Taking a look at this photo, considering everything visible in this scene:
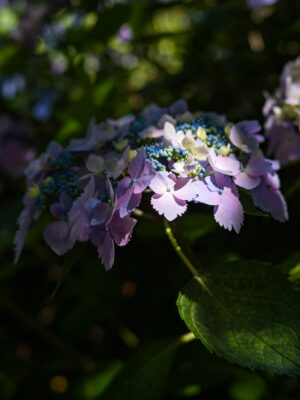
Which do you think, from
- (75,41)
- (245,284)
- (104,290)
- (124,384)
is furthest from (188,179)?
(75,41)

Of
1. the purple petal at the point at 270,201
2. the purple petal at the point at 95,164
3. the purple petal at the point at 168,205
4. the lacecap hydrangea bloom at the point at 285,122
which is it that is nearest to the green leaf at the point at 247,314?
the purple petal at the point at 270,201

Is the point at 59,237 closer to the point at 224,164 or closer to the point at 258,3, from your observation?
the point at 224,164

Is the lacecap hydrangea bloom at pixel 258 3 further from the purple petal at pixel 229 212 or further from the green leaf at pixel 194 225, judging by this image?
the purple petal at pixel 229 212

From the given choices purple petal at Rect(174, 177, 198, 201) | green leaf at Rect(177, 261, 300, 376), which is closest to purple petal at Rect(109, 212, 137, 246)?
purple petal at Rect(174, 177, 198, 201)

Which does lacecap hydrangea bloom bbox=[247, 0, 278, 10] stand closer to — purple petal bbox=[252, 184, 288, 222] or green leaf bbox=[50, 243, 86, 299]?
purple petal bbox=[252, 184, 288, 222]

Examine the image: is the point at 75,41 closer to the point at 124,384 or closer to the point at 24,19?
the point at 24,19

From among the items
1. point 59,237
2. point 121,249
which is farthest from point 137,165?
point 121,249
